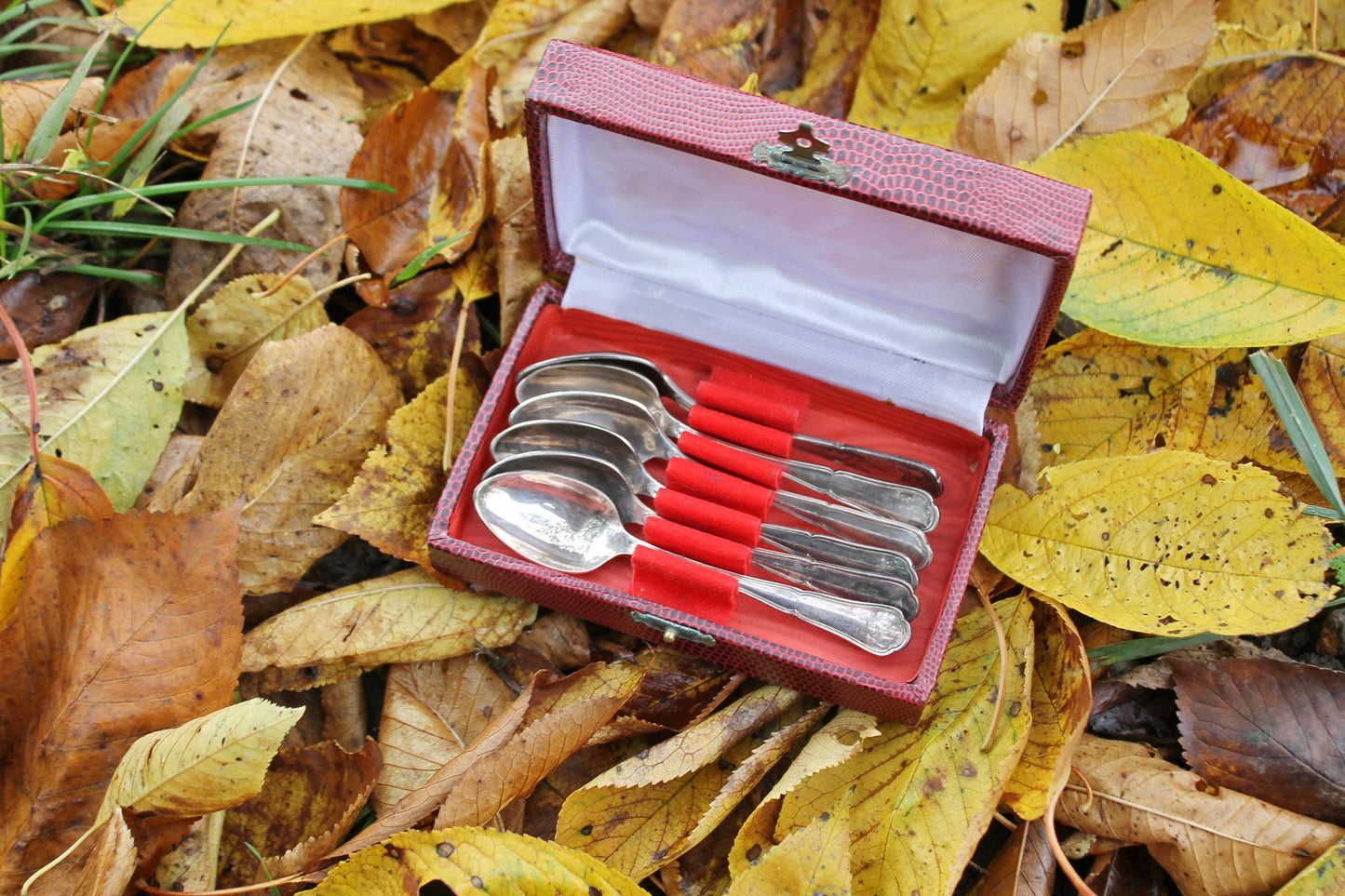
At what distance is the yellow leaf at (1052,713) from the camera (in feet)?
4.34

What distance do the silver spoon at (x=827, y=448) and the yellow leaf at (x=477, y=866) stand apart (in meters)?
0.76

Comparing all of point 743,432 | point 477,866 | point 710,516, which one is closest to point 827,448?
point 743,432

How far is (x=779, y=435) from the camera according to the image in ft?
5.30

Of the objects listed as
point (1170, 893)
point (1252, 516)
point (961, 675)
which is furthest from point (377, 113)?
point (1170, 893)

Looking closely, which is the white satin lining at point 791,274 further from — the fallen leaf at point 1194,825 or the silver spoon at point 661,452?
the fallen leaf at point 1194,825

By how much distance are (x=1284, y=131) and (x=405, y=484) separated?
62.4 inches

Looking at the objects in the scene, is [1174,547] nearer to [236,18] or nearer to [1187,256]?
[1187,256]

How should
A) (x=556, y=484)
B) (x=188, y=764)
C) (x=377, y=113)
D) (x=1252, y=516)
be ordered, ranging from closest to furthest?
1. (x=188, y=764)
2. (x=1252, y=516)
3. (x=556, y=484)
4. (x=377, y=113)

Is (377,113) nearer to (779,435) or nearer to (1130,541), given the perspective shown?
(779,435)

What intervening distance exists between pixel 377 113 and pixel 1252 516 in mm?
1714

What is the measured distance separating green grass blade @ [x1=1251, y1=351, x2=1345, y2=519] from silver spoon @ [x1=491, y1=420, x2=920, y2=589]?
1.99ft

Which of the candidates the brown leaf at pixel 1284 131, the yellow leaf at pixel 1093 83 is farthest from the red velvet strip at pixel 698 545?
the brown leaf at pixel 1284 131

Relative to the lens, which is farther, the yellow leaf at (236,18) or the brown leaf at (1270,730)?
the yellow leaf at (236,18)

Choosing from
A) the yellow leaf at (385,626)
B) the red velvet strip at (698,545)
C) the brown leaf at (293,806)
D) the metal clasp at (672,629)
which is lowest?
the brown leaf at (293,806)
